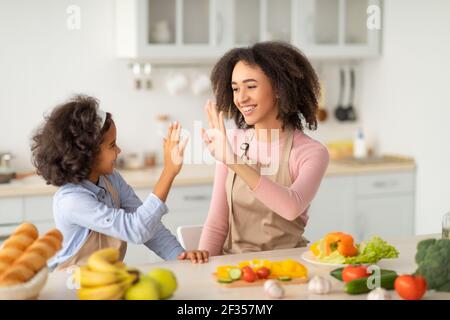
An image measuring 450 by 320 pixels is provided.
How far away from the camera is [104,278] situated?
62.6 inches

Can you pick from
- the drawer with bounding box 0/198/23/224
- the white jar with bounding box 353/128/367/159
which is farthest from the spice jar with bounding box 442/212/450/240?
the white jar with bounding box 353/128/367/159

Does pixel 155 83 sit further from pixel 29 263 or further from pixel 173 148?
pixel 29 263

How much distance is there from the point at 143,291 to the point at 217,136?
553 mm

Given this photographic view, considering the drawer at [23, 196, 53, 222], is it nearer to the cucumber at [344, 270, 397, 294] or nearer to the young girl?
the young girl

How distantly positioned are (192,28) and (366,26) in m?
1.06

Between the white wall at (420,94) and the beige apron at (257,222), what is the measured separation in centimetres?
192

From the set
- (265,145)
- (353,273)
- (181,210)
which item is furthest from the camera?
(181,210)

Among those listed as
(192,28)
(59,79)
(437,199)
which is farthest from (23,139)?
(437,199)

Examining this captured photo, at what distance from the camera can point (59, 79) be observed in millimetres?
4000

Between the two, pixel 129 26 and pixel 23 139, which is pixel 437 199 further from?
pixel 23 139

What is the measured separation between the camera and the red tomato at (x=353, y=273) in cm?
181

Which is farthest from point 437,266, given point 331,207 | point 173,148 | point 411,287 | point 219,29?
point 219,29

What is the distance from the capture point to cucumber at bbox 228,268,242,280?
1842 mm
